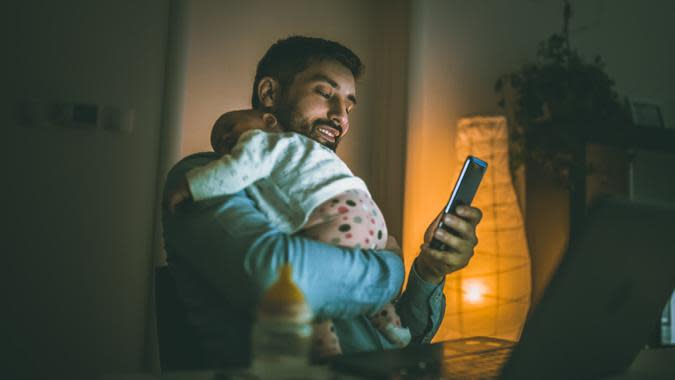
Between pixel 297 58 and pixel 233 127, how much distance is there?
29 centimetres

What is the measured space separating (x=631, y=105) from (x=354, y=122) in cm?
165

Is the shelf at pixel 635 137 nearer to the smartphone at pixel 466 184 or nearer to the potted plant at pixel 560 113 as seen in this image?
the potted plant at pixel 560 113

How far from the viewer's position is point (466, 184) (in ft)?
3.22

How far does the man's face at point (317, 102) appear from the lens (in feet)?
4.09

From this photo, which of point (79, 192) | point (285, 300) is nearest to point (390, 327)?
point (285, 300)

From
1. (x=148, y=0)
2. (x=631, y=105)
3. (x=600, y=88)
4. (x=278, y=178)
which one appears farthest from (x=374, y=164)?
(x=278, y=178)

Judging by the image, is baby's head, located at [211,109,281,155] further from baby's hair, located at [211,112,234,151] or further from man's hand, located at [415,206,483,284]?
man's hand, located at [415,206,483,284]

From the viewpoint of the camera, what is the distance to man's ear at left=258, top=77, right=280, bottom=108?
4.27ft

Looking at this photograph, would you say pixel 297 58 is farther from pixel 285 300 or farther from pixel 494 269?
pixel 494 269

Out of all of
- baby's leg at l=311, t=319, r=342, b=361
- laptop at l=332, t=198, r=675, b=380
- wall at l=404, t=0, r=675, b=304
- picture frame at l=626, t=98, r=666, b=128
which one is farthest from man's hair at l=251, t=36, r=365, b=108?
picture frame at l=626, t=98, r=666, b=128

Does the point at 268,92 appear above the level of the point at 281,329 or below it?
above

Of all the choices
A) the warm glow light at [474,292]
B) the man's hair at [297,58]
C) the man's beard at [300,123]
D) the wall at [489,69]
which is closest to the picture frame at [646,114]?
the wall at [489,69]

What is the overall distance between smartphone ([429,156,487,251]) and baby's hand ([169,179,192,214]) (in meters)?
0.49

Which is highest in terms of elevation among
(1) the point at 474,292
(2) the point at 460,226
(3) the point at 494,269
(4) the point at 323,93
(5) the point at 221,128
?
(4) the point at 323,93
